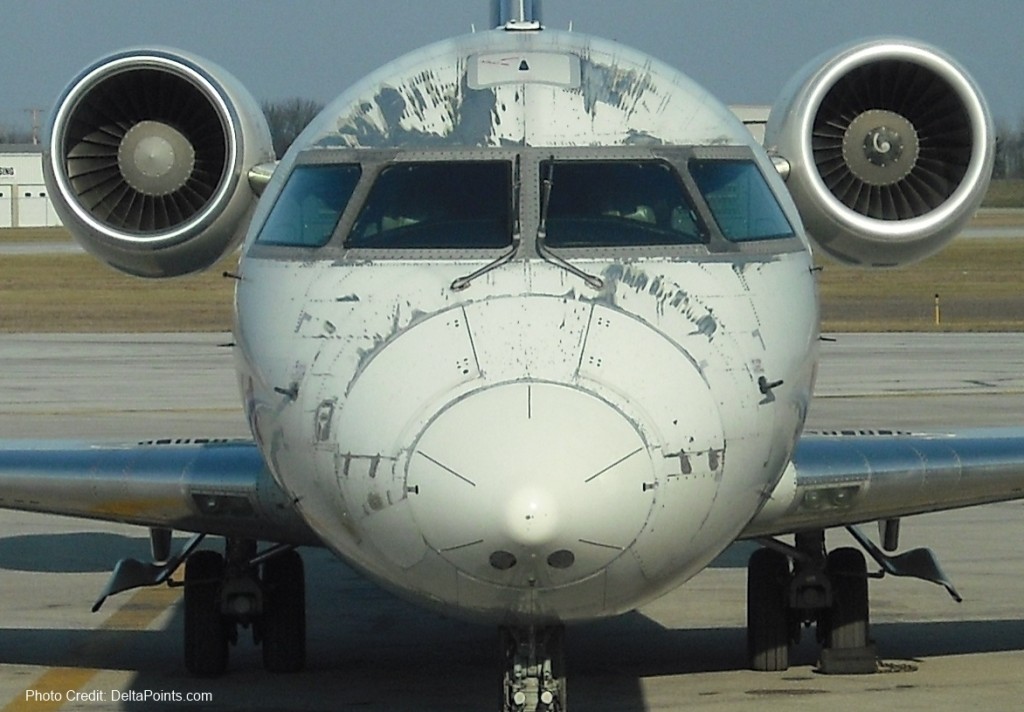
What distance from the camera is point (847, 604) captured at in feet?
34.9

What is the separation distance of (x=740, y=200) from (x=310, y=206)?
1.70m

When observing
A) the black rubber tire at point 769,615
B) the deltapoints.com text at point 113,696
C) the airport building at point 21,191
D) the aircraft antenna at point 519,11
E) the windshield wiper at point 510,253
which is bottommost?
the deltapoints.com text at point 113,696

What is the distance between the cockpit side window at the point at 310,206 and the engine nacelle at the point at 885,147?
3615mm

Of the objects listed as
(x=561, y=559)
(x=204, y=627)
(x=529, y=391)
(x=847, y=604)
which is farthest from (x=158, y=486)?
(x=561, y=559)

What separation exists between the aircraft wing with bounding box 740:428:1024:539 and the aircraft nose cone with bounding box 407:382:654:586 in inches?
109

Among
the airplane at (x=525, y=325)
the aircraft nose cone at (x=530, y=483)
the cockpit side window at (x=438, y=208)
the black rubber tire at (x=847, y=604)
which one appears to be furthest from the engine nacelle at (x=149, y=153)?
the aircraft nose cone at (x=530, y=483)

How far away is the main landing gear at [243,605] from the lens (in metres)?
10.3

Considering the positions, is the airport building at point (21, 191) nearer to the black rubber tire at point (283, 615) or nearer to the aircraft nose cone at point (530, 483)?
the black rubber tire at point (283, 615)

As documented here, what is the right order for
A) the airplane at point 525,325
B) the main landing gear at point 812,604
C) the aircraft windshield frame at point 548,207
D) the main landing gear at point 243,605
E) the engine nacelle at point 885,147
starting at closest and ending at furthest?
the airplane at point 525,325, the aircraft windshield frame at point 548,207, the main landing gear at point 243,605, the main landing gear at point 812,604, the engine nacelle at point 885,147

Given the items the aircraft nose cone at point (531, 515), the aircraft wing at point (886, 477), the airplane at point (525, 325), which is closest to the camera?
the aircraft nose cone at point (531, 515)

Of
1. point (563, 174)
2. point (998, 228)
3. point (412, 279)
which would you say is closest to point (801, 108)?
point (563, 174)

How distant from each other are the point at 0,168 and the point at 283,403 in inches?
4735

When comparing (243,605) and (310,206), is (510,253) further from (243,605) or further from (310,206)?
(243,605)

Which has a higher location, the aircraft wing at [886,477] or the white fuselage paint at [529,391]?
→ the white fuselage paint at [529,391]
